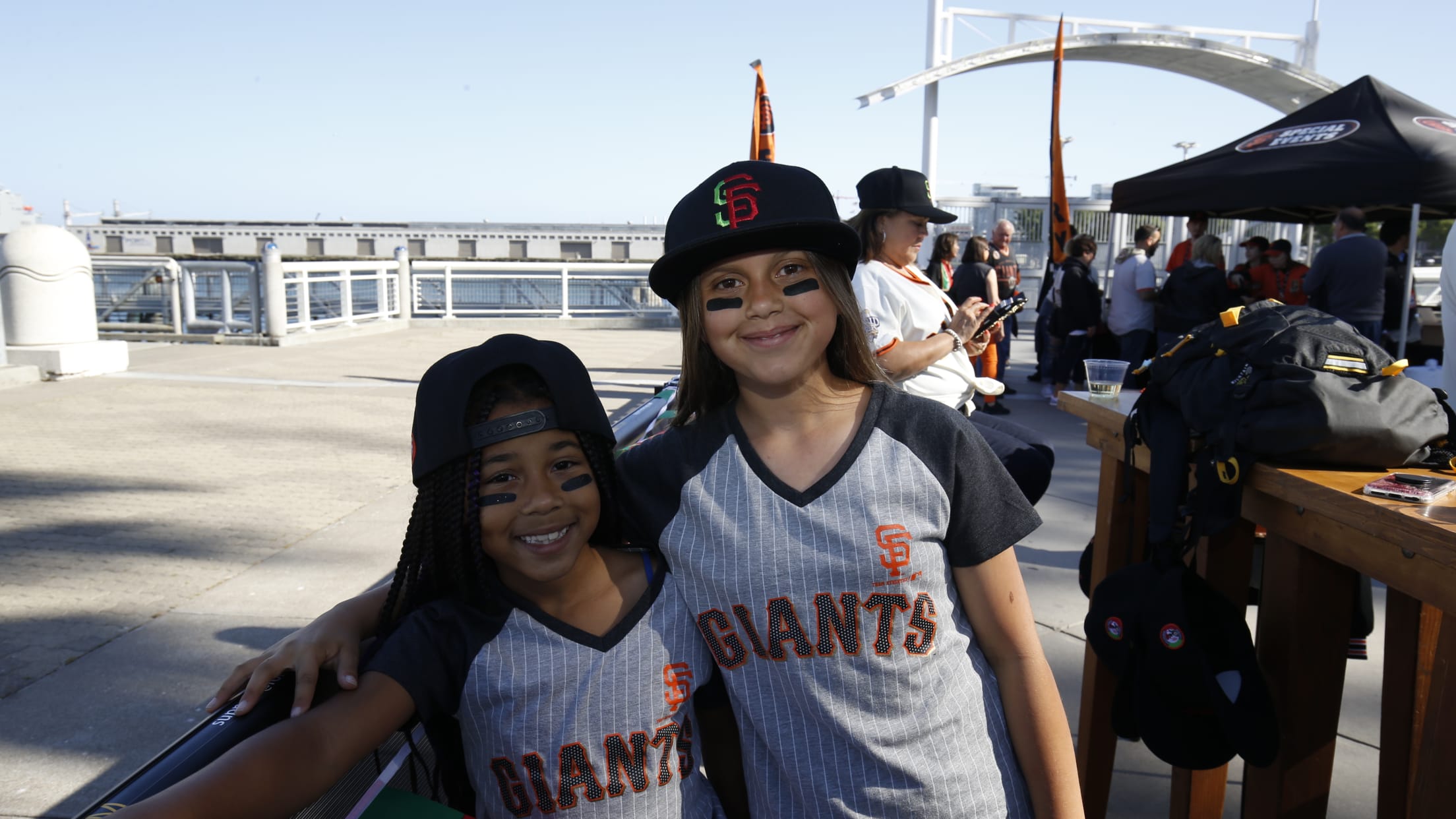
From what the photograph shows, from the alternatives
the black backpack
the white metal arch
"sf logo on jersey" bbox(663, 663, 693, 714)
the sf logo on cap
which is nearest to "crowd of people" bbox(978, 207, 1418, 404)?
the white metal arch

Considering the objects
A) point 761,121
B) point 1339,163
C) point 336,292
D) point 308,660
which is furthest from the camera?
point 336,292

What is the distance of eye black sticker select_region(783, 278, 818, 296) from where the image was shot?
5.49 ft

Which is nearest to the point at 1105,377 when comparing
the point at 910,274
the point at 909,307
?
the point at 909,307

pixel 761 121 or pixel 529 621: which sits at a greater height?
pixel 761 121

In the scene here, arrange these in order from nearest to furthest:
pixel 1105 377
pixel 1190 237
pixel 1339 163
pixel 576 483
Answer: pixel 576 483
pixel 1105 377
pixel 1339 163
pixel 1190 237

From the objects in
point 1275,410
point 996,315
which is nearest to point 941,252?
point 996,315

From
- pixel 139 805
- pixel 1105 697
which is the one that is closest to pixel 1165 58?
pixel 1105 697

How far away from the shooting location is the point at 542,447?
1587 millimetres

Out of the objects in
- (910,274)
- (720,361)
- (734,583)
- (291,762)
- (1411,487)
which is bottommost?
(291,762)

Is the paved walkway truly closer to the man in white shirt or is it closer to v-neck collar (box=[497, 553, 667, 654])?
the man in white shirt

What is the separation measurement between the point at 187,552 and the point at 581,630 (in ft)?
13.6

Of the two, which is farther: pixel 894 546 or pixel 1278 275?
pixel 1278 275

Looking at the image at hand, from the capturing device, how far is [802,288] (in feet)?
5.51

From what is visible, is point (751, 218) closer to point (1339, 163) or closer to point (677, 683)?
point (677, 683)
